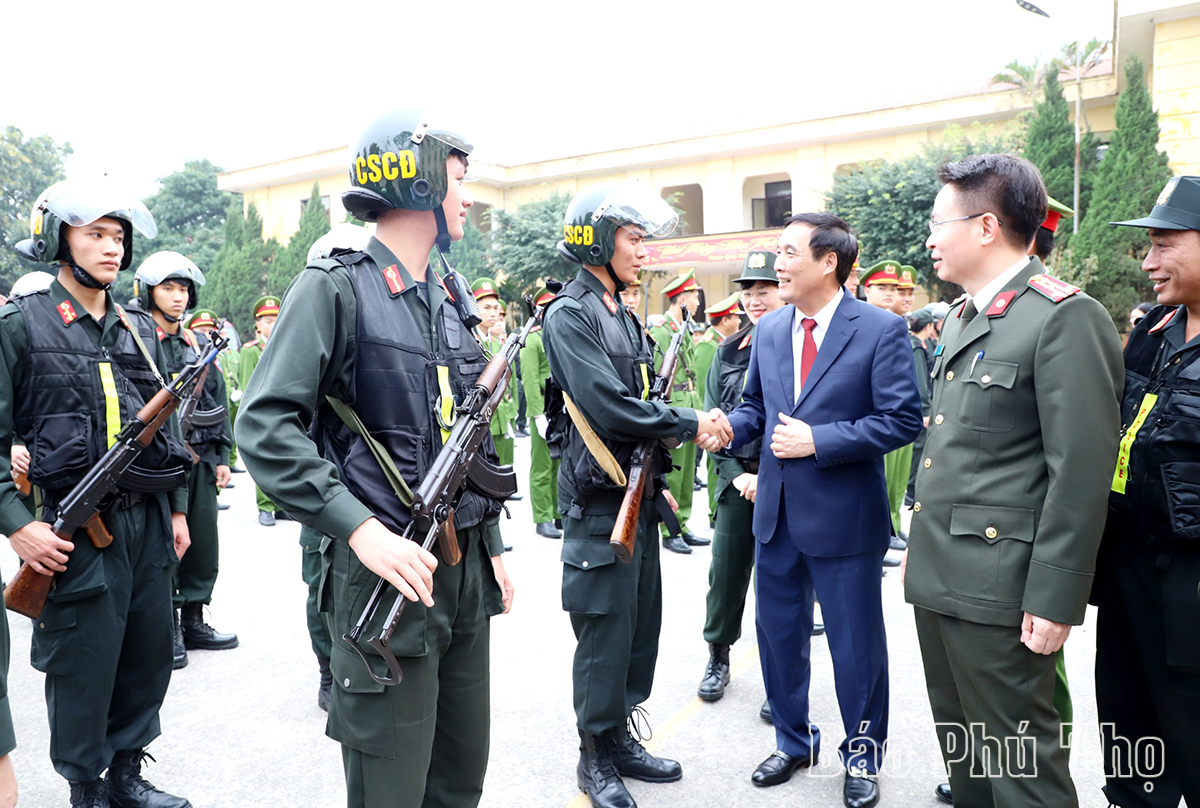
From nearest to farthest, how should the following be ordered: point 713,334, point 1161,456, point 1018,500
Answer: point 1018,500
point 1161,456
point 713,334

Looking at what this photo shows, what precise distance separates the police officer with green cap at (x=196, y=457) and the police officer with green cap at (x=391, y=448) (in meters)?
3.27

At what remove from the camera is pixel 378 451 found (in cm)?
209

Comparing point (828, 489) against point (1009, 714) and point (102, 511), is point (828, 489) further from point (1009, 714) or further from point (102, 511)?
point (102, 511)

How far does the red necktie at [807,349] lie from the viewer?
3.56 metres

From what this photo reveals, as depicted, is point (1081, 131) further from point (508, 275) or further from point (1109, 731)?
point (1109, 731)

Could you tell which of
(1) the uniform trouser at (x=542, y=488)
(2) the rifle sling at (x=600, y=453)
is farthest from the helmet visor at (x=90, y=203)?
(1) the uniform trouser at (x=542, y=488)

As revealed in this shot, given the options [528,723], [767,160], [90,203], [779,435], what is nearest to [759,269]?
[779,435]

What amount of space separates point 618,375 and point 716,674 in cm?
192

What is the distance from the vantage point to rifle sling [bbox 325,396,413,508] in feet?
6.82

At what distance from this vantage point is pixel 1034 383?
2398 mm

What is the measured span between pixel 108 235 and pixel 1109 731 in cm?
441

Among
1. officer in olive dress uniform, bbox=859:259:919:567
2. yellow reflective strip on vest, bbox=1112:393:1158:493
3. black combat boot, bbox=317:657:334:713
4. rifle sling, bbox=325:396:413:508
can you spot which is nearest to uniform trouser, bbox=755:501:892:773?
yellow reflective strip on vest, bbox=1112:393:1158:493

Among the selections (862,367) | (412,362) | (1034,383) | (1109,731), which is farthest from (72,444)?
(1109,731)

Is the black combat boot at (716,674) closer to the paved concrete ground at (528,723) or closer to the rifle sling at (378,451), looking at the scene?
the paved concrete ground at (528,723)
